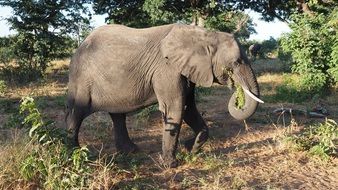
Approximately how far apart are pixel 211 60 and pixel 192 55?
289 mm

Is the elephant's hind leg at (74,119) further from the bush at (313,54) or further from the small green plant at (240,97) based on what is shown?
the bush at (313,54)

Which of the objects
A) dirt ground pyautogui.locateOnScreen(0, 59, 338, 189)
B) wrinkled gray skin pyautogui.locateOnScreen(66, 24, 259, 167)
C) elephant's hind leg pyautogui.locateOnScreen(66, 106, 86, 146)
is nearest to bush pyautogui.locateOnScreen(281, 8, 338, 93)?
dirt ground pyautogui.locateOnScreen(0, 59, 338, 189)

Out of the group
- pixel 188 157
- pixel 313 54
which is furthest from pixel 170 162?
pixel 313 54

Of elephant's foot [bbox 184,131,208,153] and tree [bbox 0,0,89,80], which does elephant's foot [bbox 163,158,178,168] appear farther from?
tree [bbox 0,0,89,80]

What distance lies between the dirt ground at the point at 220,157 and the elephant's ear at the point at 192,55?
4.10 ft

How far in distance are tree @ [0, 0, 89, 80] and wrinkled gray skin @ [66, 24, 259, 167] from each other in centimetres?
1063

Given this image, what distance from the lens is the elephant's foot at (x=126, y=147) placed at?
739 centimetres

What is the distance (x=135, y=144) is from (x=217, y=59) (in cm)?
247

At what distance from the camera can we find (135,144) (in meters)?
7.91

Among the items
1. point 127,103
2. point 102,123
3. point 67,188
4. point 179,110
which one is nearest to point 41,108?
point 102,123

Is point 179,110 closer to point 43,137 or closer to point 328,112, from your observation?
point 43,137

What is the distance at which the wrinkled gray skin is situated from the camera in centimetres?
636

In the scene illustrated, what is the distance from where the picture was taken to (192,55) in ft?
20.9

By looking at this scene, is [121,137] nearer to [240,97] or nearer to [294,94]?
[240,97]
